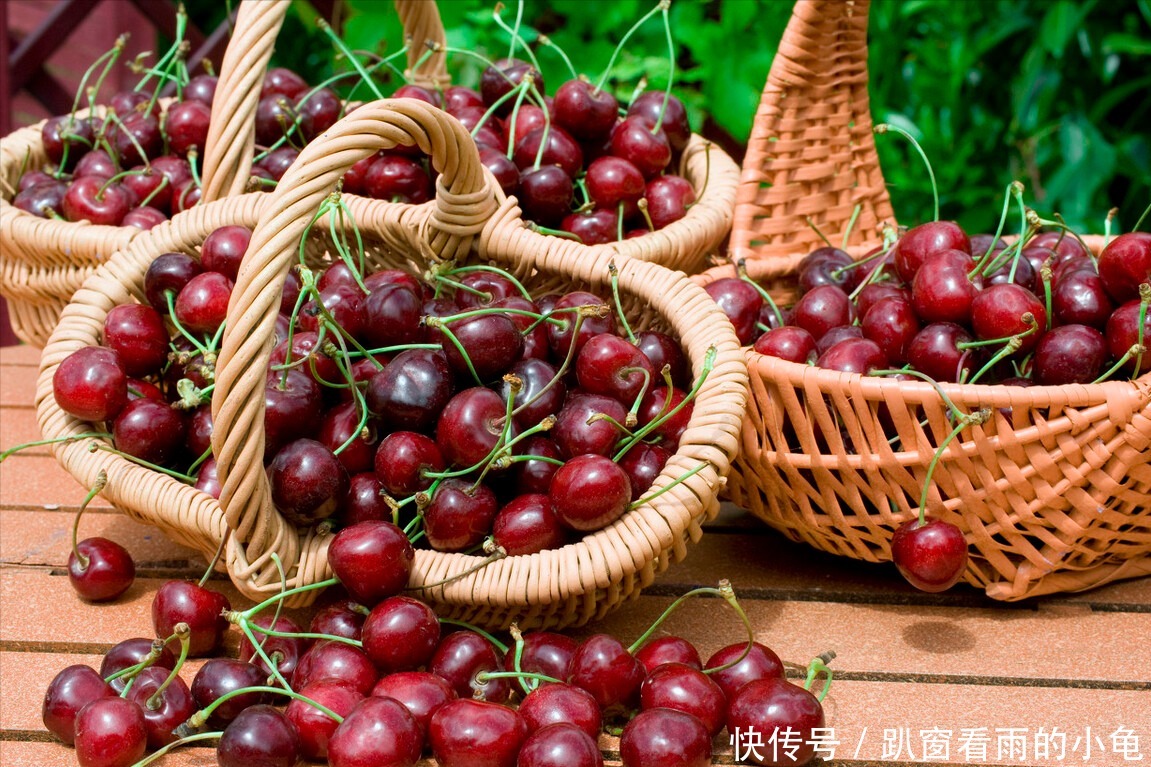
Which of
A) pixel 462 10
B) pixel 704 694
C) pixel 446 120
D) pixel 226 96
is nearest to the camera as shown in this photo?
pixel 704 694

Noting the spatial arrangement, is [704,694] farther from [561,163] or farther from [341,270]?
[561,163]

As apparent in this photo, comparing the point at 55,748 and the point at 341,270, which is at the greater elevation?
the point at 341,270

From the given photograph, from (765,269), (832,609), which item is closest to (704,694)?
(832,609)

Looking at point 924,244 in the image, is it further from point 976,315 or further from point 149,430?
point 149,430

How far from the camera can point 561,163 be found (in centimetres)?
172

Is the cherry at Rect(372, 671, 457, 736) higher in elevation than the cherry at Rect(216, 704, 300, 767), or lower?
higher

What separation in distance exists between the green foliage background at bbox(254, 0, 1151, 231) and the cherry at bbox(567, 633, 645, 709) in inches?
74.7

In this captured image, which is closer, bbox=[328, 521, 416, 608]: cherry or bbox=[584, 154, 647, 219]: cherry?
bbox=[328, 521, 416, 608]: cherry

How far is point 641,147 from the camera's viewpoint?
1769 mm

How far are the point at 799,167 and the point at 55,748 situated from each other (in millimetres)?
1318

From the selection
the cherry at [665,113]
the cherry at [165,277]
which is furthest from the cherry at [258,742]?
the cherry at [665,113]

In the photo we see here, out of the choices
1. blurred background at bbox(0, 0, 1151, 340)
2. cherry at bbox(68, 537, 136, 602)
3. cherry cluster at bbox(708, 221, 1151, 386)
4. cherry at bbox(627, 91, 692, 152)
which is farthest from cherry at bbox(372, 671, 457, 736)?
blurred background at bbox(0, 0, 1151, 340)

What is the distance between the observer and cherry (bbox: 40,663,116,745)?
1029mm

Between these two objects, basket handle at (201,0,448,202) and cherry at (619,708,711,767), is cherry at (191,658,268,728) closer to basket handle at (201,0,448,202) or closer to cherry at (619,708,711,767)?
cherry at (619,708,711,767)
